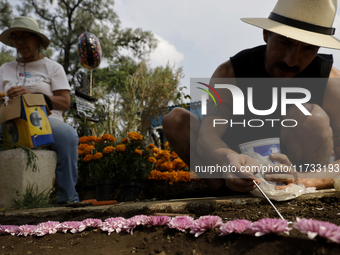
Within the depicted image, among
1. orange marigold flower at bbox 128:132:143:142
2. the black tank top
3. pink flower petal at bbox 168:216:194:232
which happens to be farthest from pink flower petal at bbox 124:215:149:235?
orange marigold flower at bbox 128:132:143:142

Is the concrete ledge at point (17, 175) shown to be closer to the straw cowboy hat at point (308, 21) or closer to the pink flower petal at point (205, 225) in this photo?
the pink flower petal at point (205, 225)

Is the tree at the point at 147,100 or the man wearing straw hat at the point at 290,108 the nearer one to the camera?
the man wearing straw hat at the point at 290,108

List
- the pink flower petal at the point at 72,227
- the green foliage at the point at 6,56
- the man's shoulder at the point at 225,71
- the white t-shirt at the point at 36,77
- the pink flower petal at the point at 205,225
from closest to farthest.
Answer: the pink flower petal at the point at 205,225
the pink flower petal at the point at 72,227
the man's shoulder at the point at 225,71
the white t-shirt at the point at 36,77
the green foliage at the point at 6,56

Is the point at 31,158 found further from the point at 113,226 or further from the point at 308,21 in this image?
the point at 308,21

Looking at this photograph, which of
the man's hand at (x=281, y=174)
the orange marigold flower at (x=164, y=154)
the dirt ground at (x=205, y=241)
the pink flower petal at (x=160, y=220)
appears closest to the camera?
the dirt ground at (x=205, y=241)

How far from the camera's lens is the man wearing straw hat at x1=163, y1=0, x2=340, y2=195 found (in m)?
1.65

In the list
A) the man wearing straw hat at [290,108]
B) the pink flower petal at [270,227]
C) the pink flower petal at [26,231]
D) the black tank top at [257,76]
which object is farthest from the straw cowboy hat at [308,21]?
the pink flower petal at [26,231]

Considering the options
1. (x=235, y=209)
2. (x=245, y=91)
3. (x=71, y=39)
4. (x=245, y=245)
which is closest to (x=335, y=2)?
(x=245, y=91)

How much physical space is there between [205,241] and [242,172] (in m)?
0.49

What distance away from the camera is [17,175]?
2396mm

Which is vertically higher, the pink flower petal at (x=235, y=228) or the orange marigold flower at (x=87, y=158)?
the pink flower petal at (x=235, y=228)

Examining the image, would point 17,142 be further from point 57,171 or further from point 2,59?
point 2,59

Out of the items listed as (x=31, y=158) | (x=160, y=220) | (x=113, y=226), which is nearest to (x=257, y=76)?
(x=160, y=220)

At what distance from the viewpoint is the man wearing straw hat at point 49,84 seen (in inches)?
106
